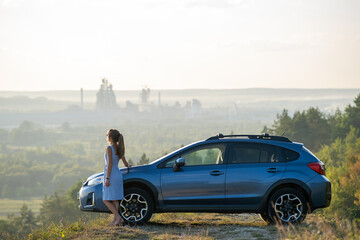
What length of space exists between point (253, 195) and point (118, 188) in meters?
2.32

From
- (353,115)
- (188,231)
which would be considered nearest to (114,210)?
(188,231)

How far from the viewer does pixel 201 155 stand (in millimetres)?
10562

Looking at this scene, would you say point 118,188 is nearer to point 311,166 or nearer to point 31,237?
point 31,237

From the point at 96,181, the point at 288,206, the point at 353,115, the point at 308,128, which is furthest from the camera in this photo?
the point at 308,128

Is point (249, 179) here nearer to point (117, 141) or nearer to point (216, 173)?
point (216, 173)

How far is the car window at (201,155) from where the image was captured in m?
10.4

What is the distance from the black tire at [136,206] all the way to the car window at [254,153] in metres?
1.65

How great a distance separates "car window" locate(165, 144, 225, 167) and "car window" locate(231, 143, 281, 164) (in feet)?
0.76

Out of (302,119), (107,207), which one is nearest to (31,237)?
(107,207)

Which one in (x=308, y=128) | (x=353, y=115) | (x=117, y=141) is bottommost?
(x=308, y=128)

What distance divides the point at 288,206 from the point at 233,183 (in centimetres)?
104

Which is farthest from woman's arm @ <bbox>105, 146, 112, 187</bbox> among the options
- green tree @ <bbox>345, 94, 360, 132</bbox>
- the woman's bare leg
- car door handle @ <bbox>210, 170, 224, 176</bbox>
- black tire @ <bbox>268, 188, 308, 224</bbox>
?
green tree @ <bbox>345, 94, 360, 132</bbox>

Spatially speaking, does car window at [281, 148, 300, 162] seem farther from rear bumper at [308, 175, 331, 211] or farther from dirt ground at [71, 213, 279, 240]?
dirt ground at [71, 213, 279, 240]

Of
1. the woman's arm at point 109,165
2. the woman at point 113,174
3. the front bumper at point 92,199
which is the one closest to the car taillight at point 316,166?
the woman at point 113,174
